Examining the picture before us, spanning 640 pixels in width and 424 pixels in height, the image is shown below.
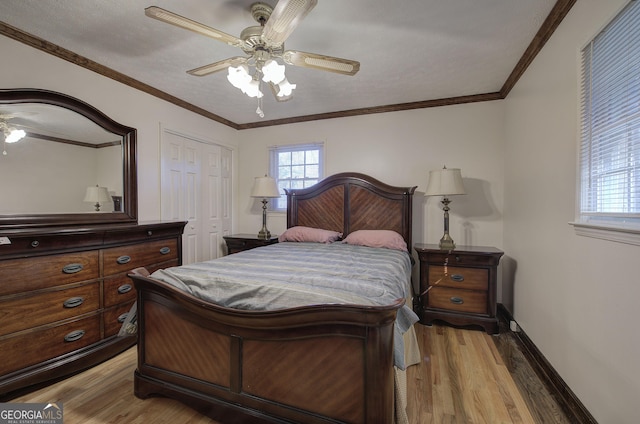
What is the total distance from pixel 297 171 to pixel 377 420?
3376 millimetres

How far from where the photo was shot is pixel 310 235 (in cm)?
338

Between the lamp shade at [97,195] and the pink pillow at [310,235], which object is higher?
the lamp shade at [97,195]

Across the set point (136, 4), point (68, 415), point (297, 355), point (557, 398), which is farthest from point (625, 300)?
point (136, 4)

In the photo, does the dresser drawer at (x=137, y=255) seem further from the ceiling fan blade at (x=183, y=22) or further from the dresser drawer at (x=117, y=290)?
the ceiling fan blade at (x=183, y=22)

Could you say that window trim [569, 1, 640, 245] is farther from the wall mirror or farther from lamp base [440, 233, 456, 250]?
the wall mirror

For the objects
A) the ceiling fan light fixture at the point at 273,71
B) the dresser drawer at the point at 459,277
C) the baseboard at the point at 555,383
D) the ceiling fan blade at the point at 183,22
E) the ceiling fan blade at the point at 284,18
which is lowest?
the baseboard at the point at 555,383

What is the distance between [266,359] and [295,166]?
3118 mm

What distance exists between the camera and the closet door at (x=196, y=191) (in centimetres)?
335

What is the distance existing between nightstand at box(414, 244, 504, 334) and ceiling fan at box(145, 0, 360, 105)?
204cm

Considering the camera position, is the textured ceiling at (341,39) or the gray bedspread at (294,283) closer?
the gray bedspread at (294,283)

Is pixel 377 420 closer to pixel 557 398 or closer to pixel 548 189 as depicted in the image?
pixel 557 398

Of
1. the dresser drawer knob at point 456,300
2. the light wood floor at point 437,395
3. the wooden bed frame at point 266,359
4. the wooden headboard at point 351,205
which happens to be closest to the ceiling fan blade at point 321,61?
the wooden bed frame at point 266,359

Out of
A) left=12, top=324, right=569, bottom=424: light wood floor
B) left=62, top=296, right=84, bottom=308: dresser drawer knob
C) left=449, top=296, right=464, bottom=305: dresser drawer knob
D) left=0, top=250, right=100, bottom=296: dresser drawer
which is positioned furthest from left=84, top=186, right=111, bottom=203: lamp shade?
left=449, top=296, right=464, bottom=305: dresser drawer knob

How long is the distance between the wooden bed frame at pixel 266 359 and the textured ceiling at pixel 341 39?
1.78 meters
